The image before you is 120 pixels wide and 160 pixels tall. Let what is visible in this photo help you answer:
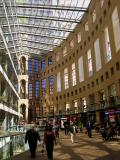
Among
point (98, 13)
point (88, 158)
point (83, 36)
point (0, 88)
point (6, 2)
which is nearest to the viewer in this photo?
point (88, 158)

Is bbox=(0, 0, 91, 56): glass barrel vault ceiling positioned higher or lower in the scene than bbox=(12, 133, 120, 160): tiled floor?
higher

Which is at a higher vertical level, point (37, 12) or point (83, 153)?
point (37, 12)

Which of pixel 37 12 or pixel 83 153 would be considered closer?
pixel 83 153

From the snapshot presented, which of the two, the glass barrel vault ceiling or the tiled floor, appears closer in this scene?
the tiled floor

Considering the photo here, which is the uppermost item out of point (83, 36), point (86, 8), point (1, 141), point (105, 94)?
point (86, 8)

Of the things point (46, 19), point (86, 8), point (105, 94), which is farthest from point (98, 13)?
point (105, 94)

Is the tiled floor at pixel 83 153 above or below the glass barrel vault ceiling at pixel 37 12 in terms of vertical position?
below

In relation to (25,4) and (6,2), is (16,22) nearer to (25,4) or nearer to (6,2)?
(25,4)

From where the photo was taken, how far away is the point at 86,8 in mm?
45500

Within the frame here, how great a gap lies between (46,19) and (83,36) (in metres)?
7.94

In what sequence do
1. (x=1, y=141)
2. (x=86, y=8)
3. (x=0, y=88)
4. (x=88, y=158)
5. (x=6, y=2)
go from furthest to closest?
(x=86, y=8) < (x=6, y=2) < (x=0, y=88) < (x=1, y=141) < (x=88, y=158)

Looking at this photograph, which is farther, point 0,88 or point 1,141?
point 0,88

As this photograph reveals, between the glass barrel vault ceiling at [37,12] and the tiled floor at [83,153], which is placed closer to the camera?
the tiled floor at [83,153]

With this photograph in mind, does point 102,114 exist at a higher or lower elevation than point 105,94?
lower
